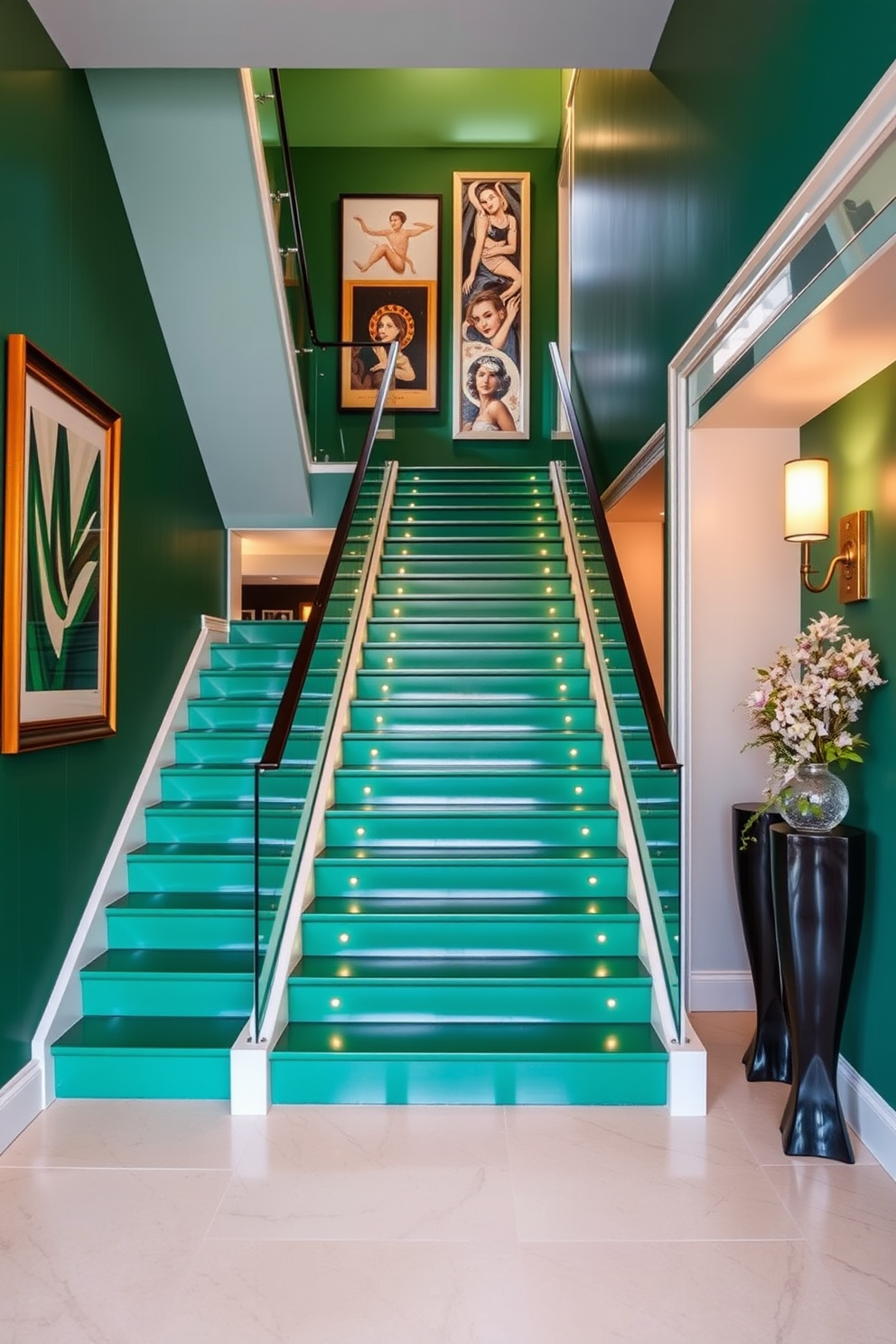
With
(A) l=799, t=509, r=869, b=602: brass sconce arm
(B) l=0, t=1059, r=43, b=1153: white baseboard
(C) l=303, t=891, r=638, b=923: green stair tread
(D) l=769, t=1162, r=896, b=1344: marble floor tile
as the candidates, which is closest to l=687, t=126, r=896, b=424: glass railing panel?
(A) l=799, t=509, r=869, b=602: brass sconce arm

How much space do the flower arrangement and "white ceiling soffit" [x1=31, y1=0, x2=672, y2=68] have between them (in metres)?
2.70

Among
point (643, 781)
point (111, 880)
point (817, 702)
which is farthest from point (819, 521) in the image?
point (111, 880)

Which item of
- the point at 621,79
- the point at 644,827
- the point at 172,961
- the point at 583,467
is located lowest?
the point at 172,961

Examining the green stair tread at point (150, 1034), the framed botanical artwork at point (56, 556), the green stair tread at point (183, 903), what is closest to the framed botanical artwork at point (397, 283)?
the framed botanical artwork at point (56, 556)

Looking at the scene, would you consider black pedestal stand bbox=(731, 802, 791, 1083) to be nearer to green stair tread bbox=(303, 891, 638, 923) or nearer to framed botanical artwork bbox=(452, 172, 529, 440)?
green stair tread bbox=(303, 891, 638, 923)

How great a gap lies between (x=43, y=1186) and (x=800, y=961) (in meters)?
2.34

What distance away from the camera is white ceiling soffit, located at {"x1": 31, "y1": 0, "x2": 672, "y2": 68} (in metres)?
3.82

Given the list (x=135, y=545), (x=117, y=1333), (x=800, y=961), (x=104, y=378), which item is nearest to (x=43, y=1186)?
(x=117, y=1333)

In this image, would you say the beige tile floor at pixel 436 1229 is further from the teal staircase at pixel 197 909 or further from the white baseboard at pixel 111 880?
the white baseboard at pixel 111 880

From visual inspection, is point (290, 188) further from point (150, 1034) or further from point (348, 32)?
point (150, 1034)

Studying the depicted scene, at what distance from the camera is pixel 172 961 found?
12.8 ft

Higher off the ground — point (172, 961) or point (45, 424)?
point (45, 424)

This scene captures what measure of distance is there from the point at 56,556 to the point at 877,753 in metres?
2.95

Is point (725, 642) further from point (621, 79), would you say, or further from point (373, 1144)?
point (621, 79)
